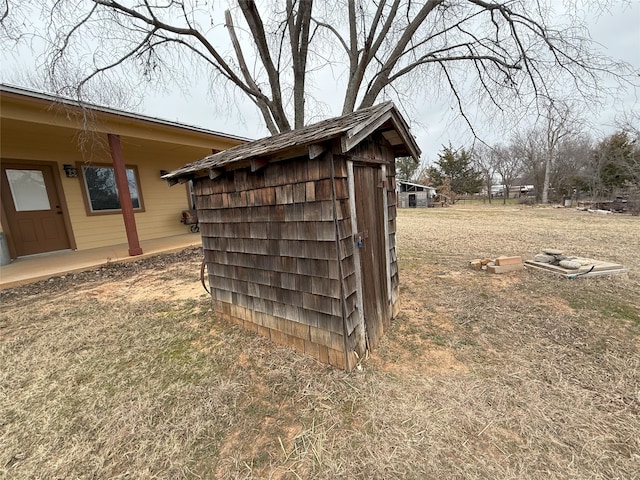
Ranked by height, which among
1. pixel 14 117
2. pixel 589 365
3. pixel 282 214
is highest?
pixel 14 117

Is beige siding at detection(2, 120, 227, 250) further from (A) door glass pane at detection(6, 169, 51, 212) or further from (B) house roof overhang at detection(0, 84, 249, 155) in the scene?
(A) door glass pane at detection(6, 169, 51, 212)

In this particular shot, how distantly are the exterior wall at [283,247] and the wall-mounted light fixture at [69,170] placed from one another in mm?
5932

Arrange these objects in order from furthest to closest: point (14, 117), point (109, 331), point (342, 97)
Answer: point (342, 97) < point (14, 117) < point (109, 331)

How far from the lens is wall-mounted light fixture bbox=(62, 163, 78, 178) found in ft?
21.8

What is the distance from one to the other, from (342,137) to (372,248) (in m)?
1.23

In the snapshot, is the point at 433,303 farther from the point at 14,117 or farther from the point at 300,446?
the point at 14,117

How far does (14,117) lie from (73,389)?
5.01 meters

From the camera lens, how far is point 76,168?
6832 mm

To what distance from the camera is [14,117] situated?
4.44m

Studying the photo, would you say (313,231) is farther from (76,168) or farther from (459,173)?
(459,173)

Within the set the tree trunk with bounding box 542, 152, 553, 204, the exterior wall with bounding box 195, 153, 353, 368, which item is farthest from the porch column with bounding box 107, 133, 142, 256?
the tree trunk with bounding box 542, 152, 553, 204

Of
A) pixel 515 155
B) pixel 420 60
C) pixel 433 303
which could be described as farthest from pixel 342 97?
pixel 515 155

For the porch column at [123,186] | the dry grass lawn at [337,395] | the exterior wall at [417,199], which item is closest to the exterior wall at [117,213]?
the porch column at [123,186]

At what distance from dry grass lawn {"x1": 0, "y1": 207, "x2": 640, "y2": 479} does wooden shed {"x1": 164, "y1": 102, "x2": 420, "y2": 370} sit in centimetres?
33
